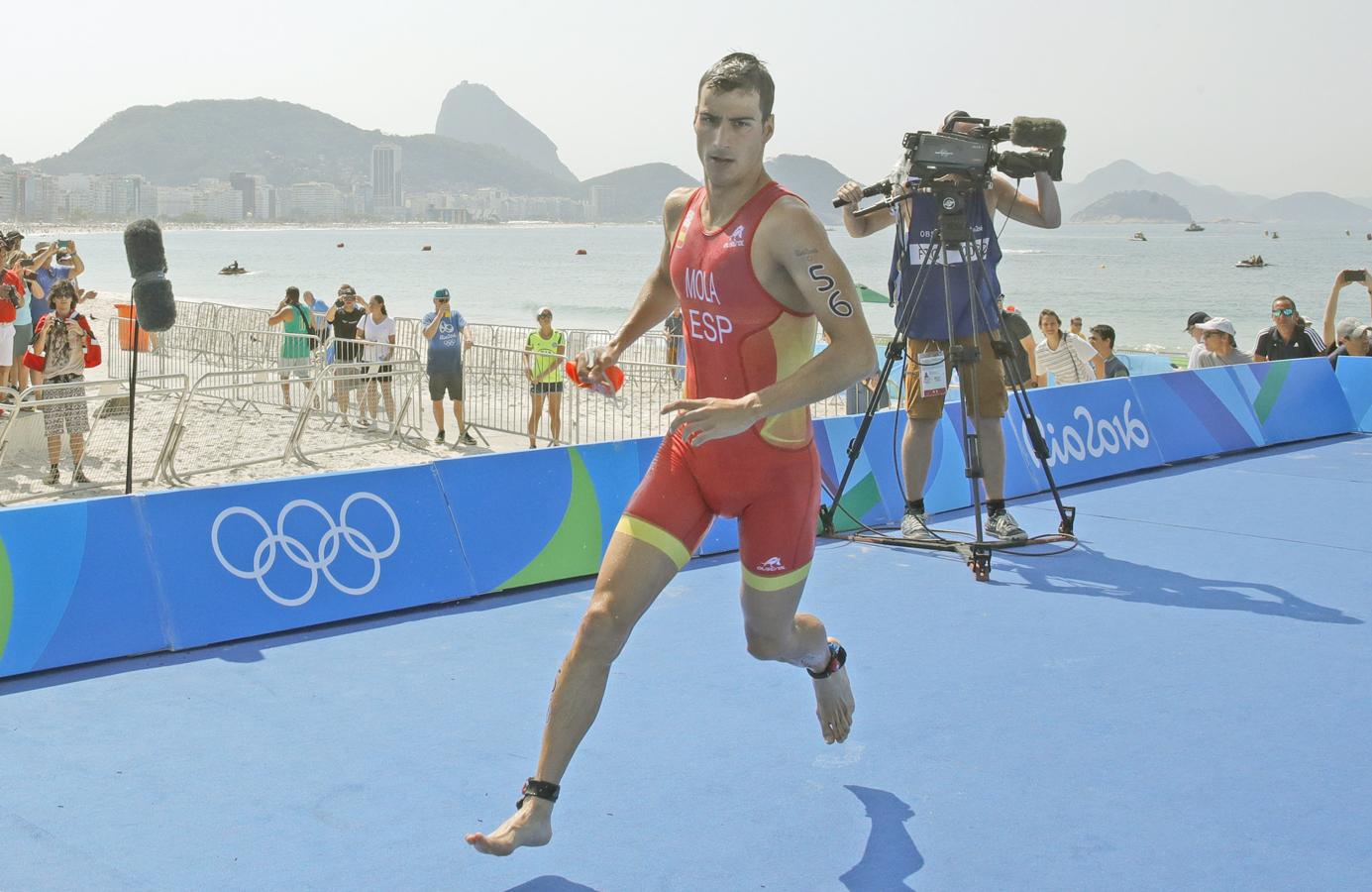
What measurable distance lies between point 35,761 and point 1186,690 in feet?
15.1

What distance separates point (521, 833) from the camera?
11.8 feet

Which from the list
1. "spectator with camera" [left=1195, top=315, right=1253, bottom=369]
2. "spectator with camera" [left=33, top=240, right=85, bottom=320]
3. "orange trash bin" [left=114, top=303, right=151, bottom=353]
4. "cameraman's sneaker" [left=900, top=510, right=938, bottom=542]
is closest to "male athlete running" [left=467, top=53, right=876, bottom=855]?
"cameraman's sneaker" [left=900, top=510, right=938, bottom=542]

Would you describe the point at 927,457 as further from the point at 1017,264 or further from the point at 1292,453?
the point at 1017,264

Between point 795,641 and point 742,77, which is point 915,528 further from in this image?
point 742,77

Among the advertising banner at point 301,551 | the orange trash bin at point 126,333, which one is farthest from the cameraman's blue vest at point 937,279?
the orange trash bin at point 126,333

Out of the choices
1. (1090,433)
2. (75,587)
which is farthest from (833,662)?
(1090,433)

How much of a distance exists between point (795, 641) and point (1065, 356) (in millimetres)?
10651

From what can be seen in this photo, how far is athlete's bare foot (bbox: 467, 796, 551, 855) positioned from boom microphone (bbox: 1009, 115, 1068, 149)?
5227mm

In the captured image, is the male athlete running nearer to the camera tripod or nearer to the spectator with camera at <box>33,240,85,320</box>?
the camera tripod

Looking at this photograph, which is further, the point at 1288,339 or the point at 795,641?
the point at 1288,339

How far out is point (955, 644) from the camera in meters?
6.33

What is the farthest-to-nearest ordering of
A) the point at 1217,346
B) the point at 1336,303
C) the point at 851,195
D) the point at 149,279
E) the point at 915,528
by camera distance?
the point at 1336,303
the point at 1217,346
the point at 915,528
the point at 851,195
the point at 149,279

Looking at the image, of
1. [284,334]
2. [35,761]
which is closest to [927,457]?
[35,761]

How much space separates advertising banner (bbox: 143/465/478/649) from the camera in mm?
6180
